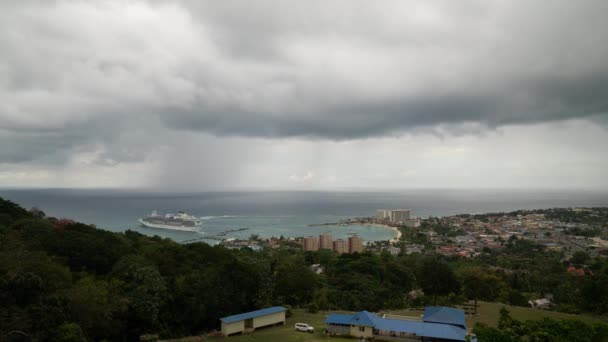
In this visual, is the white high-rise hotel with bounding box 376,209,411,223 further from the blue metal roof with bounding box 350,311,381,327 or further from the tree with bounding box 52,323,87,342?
the tree with bounding box 52,323,87,342

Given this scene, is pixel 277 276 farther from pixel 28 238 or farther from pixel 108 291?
pixel 28 238

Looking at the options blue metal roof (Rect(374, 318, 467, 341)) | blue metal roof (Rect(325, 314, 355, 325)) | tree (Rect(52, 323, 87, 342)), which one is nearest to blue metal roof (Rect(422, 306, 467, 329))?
blue metal roof (Rect(374, 318, 467, 341))

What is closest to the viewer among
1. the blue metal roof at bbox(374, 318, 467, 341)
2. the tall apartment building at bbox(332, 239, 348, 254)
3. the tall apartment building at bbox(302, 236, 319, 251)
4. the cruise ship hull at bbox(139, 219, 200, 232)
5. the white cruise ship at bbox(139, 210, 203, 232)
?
the blue metal roof at bbox(374, 318, 467, 341)

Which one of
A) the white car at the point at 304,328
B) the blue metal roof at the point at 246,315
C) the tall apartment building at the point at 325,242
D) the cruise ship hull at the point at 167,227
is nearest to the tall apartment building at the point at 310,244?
the tall apartment building at the point at 325,242

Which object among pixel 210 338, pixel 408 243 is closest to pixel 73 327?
pixel 210 338

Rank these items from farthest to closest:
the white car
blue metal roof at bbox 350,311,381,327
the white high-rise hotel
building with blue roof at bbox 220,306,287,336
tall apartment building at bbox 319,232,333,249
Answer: the white high-rise hotel < tall apartment building at bbox 319,232,333,249 < the white car < building with blue roof at bbox 220,306,287,336 < blue metal roof at bbox 350,311,381,327

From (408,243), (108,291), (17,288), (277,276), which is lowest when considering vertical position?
(408,243)
